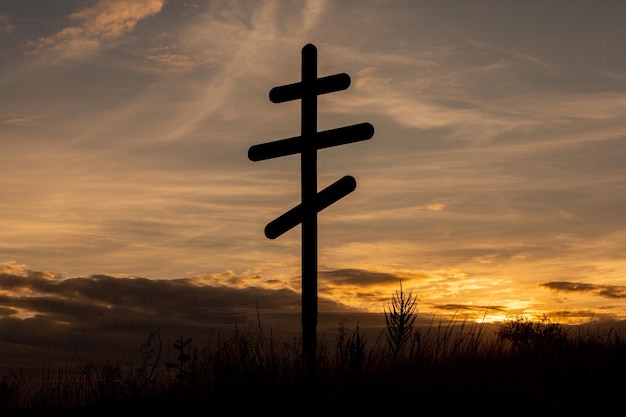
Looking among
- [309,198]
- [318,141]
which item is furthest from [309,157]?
[309,198]

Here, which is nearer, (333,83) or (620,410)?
(620,410)

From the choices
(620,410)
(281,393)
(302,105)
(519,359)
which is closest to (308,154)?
(302,105)

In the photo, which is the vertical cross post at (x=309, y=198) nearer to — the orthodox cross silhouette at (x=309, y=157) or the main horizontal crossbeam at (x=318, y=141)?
the orthodox cross silhouette at (x=309, y=157)

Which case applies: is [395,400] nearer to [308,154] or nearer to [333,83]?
[308,154]

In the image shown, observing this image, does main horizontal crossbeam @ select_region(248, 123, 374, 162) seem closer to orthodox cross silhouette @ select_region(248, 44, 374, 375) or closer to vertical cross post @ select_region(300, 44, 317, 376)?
orthodox cross silhouette @ select_region(248, 44, 374, 375)

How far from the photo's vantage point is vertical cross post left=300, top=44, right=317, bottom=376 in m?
9.47

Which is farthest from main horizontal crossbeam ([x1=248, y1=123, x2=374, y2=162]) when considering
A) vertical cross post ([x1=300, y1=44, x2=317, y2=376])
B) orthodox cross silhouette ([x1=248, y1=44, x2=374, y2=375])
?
vertical cross post ([x1=300, y1=44, x2=317, y2=376])

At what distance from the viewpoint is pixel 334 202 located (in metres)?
9.59

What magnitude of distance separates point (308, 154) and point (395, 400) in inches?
140

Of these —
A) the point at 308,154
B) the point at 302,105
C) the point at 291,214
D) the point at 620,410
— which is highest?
the point at 302,105

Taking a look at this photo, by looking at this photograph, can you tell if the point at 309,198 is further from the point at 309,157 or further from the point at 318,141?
the point at 318,141

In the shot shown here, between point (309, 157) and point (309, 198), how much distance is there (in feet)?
1.84

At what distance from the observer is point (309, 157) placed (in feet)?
32.1

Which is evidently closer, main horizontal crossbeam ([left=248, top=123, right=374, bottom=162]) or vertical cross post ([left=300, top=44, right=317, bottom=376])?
main horizontal crossbeam ([left=248, top=123, right=374, bottom=162])
